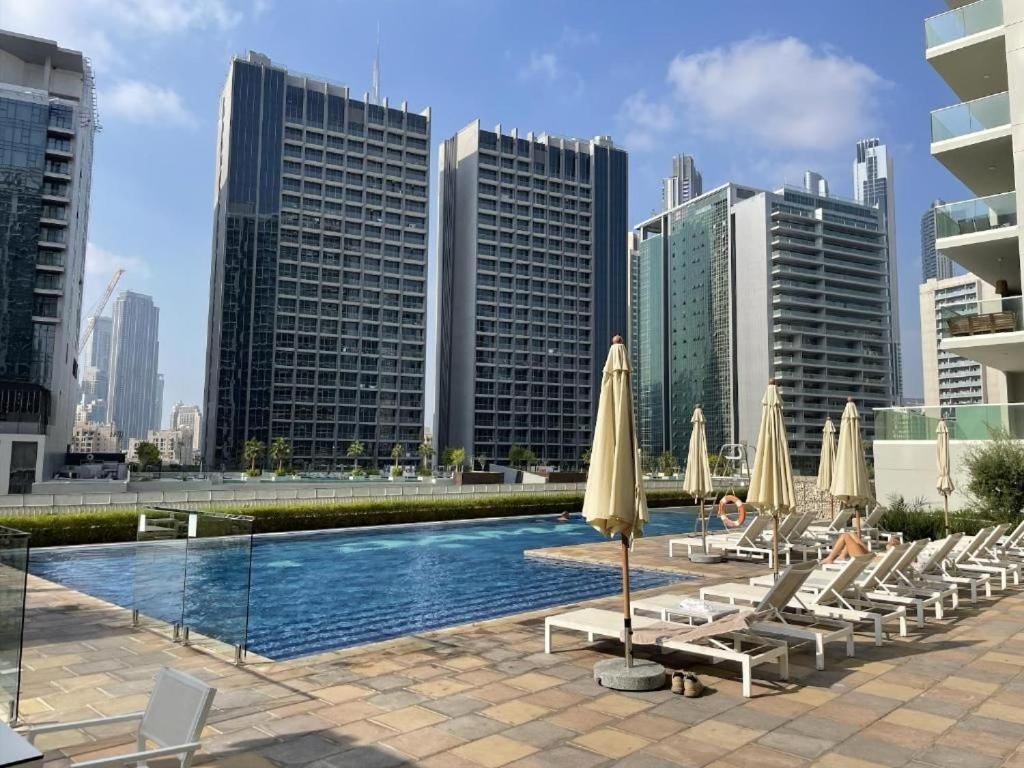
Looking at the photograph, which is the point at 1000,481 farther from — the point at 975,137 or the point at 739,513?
the point at 975,137

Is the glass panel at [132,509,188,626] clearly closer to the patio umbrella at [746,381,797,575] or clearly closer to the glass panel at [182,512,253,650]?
the glass panel at [182,512,253,650]

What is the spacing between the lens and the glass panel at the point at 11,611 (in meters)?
5.07

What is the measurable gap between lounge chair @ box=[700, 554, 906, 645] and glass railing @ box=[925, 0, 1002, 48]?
21870 millimetres

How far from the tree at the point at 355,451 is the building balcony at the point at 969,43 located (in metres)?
67.7

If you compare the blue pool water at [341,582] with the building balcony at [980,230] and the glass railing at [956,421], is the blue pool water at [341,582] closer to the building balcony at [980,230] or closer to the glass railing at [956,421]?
the glass railing at [956,421]

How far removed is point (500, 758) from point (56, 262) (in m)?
66.7

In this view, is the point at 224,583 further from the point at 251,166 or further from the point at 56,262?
the point at 251,166

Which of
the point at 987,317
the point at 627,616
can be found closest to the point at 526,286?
the point at 987,317

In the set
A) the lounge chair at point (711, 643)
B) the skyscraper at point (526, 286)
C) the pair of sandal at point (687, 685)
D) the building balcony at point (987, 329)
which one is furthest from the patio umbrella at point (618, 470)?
the skyscraper at point (526, 286)

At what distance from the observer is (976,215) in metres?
22.1

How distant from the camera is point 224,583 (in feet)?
24.2

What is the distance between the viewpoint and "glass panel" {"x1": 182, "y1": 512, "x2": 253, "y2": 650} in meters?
7.26

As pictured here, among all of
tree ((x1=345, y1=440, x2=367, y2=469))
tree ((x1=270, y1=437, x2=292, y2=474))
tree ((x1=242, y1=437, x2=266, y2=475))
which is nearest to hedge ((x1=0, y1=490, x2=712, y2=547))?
tree ((x1=345, y1=440, x2=367, y2=469))

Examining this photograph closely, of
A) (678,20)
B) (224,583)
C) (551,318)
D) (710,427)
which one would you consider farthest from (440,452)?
(224,583)
